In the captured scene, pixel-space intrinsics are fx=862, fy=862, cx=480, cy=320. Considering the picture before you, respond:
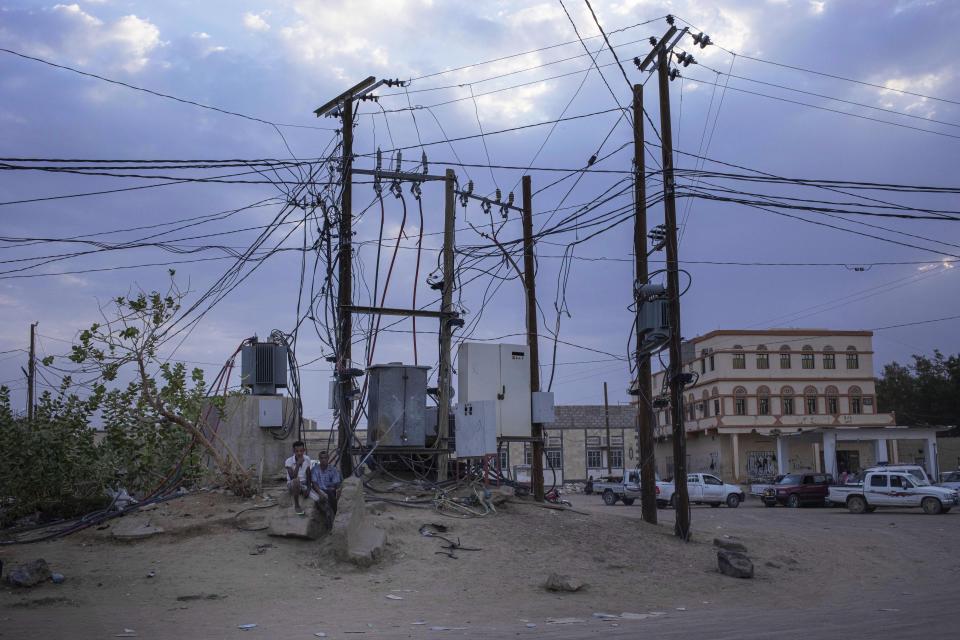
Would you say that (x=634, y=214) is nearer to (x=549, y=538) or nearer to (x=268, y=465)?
(x=549, y=538)

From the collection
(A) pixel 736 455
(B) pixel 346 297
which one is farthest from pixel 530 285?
(A) pixel 736 455

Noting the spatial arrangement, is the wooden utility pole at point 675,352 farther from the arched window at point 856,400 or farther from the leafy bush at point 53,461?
the arched window at point 856,400

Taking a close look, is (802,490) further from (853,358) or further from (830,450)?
(853,358)

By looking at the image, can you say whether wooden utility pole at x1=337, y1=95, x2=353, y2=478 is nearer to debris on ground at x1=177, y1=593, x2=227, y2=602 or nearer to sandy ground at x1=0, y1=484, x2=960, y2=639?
sandy ground at x1=0, y1=484, x2=960, y2=639

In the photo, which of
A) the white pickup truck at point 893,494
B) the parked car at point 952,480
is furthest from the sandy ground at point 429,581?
the parked car at point 952,480

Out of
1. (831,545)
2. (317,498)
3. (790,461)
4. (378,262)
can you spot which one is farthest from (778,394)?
(317,498)

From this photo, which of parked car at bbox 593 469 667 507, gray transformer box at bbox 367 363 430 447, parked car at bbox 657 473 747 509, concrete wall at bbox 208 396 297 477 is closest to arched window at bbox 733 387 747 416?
parked car at bbox 593 469 667 507

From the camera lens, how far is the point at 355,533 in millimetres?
13648

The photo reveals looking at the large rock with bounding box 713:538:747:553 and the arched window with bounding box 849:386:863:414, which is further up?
the arched window with bounding box 849:386:863:414

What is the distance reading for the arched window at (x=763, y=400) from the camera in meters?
65.1

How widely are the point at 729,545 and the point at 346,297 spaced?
9.07m

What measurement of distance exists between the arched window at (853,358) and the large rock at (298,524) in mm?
60046

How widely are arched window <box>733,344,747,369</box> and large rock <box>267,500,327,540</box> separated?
5509 centimetres

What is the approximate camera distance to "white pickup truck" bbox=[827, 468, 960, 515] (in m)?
32.9
